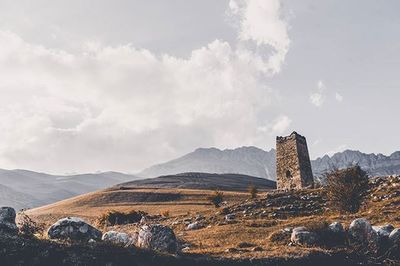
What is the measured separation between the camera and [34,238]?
1897 centimetres

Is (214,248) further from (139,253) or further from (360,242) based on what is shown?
(360,242)

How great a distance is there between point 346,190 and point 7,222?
2701cm

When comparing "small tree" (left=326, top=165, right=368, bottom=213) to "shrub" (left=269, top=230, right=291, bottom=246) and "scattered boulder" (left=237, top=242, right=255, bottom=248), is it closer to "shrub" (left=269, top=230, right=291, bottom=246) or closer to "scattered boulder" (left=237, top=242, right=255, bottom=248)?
"shrub" (left=269, top=230, right=291, bottom=246)

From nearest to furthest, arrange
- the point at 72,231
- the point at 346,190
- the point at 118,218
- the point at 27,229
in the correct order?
1. the point at 72,231
2. the point at 27,229
3. the point at 346,190
4. the point at 118,218

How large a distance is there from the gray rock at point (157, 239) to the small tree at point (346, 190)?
20.2 meters

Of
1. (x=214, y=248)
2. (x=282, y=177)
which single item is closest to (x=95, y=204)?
(x=282, y=177)

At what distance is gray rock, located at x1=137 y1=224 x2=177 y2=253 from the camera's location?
2078 centimetres

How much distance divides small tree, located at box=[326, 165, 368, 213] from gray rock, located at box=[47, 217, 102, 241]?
22954 millimetres

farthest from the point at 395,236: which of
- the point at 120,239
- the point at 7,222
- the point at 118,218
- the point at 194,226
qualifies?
the point at 118,218

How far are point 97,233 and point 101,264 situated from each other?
341 cm

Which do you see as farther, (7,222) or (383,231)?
(383,231)

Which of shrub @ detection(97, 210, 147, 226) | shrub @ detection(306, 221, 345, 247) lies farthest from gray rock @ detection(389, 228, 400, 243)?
shrub @ detection(97, 210, 147, 226)

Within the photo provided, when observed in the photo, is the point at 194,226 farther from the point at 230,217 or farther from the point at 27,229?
the point at 27,229

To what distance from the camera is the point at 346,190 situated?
3650 centimetres
